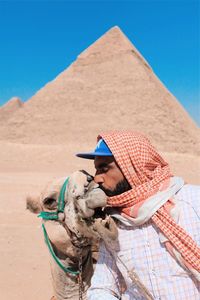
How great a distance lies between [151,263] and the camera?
1.93 m

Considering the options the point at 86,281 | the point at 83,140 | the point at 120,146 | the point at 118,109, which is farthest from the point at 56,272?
the point at 118,109

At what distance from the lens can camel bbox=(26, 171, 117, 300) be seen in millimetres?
1929

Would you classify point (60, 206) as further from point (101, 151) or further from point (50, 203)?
point (101, 151)

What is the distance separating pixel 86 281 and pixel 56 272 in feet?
0.50

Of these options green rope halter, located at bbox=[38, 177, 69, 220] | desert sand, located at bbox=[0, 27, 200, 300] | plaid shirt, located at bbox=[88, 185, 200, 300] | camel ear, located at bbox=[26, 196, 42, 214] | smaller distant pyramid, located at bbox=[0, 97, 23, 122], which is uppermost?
smaller distant pyramid, located at bbox=[0, 97, 23, 122]

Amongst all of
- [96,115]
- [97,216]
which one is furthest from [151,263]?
[96,115]

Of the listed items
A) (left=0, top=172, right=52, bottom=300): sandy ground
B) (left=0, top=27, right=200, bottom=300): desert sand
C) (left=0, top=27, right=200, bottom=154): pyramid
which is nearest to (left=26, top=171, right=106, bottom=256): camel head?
(left=0, top=172, right=52, bottom=300): sandy ground

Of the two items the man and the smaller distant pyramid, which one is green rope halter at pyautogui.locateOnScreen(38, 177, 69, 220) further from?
the smaller distant pyramid

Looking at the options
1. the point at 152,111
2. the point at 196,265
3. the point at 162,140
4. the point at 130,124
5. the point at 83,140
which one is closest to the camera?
the point at 196,265

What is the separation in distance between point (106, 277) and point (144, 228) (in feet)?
0.90

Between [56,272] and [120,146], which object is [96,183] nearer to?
[120,146]

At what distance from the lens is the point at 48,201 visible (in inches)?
85.7

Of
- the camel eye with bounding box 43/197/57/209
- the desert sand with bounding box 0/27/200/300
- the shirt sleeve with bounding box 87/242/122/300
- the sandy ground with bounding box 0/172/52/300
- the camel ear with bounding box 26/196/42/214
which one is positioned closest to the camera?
the shirt sleeve with bounding box 87/242/122/300

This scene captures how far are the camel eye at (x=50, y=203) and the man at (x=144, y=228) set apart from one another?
0.28 m
